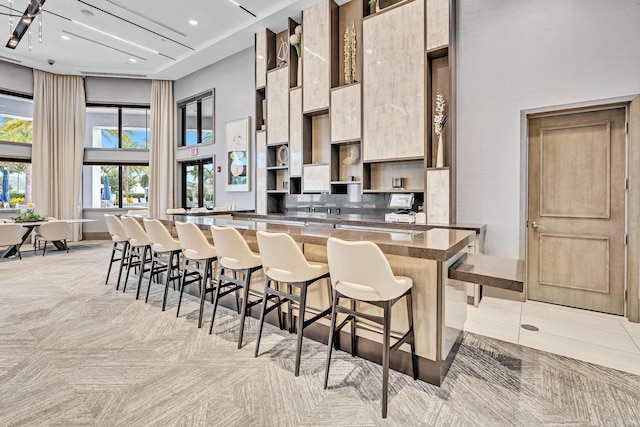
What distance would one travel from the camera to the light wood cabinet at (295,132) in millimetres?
5578

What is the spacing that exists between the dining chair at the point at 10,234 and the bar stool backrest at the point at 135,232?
385 cm

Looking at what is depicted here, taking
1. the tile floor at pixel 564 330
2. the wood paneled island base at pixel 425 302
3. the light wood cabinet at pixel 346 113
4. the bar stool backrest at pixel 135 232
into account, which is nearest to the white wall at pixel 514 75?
the tile floor at pixel 564 330

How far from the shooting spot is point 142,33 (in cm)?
634

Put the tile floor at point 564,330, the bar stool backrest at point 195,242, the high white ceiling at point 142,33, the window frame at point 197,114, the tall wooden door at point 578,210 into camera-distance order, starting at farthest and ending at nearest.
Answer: the window frame at point 197,114, the high white ceiling at point 142,33, the tall wooden door at point 578,210, the bar stool backrest at point 195,242, the tile floor at point 564,330

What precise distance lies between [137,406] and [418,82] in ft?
14.4

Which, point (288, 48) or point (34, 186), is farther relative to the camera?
point (34, 186)

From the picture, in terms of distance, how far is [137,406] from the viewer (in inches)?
78.2

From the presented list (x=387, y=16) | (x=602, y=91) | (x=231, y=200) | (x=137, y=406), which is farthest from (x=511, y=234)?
(x=231, y=200)

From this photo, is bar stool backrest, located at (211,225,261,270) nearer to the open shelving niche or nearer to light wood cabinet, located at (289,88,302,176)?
the open shelving niche

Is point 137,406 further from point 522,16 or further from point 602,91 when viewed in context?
point 522,16

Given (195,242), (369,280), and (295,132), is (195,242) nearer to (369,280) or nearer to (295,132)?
(369,280)

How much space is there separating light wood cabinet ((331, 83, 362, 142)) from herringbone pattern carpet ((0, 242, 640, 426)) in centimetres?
305

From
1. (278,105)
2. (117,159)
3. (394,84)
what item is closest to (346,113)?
(394,84)

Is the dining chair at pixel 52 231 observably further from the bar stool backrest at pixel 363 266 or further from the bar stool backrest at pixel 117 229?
the bar stool backrest at pixel 363 266
